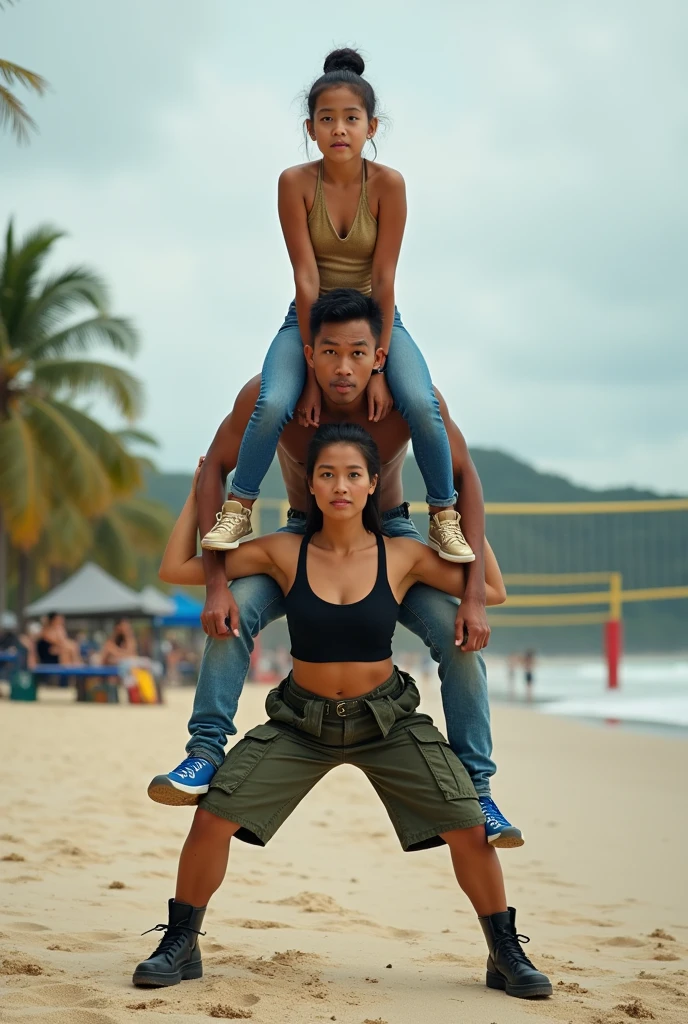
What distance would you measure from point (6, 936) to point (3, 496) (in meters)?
15.9

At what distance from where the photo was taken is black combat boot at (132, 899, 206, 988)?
3.48 m

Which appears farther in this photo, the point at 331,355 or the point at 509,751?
the point at 509,751

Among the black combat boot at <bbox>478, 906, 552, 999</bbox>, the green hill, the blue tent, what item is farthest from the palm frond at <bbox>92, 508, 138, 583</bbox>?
the green hill

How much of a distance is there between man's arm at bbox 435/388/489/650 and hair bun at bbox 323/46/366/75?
3.72 ft

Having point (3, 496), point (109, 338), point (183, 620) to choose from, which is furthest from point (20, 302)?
point (183, 620)

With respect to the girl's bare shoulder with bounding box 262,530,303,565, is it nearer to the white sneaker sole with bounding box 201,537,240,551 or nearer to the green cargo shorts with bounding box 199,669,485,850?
the white sneaker sole with bounding box 201,537,240,551

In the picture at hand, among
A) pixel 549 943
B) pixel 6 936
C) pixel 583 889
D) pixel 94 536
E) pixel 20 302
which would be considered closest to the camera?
pixel 6 936

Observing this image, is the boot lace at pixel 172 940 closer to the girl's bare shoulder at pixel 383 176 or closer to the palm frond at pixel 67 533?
the girl's bare shoulder at pixel 383 176

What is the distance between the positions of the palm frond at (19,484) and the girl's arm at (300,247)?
15951 millimetres

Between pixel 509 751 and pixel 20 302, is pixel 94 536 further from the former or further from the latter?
pixel 509 751

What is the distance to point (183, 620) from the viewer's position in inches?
1026

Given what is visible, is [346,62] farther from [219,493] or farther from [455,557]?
[455,557]

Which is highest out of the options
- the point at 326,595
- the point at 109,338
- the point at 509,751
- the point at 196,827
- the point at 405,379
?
the point at 109,338

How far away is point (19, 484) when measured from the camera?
63.0ft
